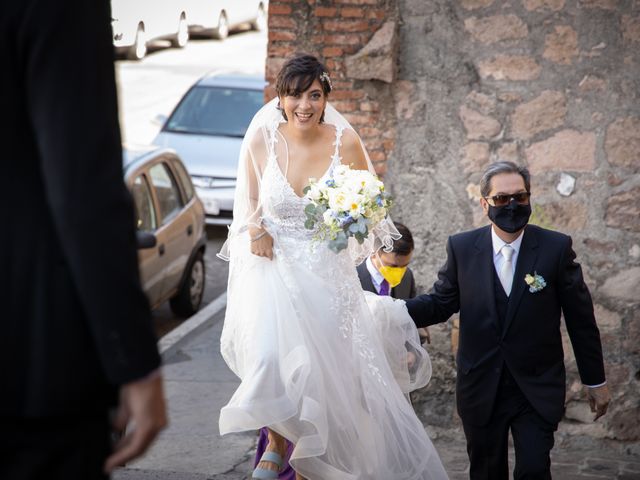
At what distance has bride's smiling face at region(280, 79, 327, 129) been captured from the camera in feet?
18.9

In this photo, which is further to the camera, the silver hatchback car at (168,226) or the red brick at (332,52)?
the silver hatchback car at (168,226)

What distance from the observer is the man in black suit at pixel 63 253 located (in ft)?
6.63

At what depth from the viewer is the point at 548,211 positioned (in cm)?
661

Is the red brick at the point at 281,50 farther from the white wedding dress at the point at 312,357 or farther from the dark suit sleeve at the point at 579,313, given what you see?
the dark suit sleeve at the point at 579,313

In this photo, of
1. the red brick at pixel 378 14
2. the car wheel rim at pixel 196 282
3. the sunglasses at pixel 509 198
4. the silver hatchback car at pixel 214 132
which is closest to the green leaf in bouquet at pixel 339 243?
the sunglasses at pixel 509 198

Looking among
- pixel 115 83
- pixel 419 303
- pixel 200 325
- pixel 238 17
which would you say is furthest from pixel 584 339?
pixel 238 17

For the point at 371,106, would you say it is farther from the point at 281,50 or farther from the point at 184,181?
the point at 184,181

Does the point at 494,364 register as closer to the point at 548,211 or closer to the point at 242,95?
the point at 548,211

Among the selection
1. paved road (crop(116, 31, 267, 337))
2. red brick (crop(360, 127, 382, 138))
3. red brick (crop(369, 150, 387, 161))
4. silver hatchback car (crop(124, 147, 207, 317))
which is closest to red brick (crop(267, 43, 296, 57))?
red brick (crop(360, 127, 382, 138))

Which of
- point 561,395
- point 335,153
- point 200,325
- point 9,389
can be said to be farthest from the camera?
point 200,325

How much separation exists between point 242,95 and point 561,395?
10.6 metres

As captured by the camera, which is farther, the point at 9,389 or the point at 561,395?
the point at 561,395

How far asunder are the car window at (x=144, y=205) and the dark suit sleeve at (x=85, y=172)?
7.71m

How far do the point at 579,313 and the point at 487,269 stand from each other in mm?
479
